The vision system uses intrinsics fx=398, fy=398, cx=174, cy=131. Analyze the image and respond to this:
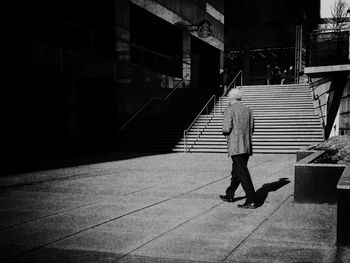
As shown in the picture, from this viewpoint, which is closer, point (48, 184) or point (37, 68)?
point (48, 184)

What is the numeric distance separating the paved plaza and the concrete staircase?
23.6 ft

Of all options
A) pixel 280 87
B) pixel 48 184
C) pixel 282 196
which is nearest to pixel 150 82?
pixel 280 87

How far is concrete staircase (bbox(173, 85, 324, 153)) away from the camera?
1606 centimetres

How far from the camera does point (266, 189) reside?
7629 mm

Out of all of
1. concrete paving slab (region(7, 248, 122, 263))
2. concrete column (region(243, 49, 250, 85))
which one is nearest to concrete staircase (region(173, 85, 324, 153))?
concrete paving slab (region(7, 248, 122, 263))

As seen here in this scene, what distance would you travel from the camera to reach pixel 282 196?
6.91 m

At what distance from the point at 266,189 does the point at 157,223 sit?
3139 millimetres

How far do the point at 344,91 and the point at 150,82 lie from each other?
9755 mm

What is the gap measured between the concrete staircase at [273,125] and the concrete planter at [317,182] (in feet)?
30.3

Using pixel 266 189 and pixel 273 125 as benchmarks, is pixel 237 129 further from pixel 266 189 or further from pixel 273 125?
pixel 273 125

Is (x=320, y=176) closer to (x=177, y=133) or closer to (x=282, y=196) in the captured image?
(x=282, y=196)

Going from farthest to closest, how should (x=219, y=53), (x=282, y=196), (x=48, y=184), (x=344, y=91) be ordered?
(x=219, y=53)
(x=344, y=91)
(x=48, y=184)
(x=282, y=196)

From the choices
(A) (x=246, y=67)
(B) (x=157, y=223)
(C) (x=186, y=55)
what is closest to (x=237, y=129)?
(B) (x=157, y=223)

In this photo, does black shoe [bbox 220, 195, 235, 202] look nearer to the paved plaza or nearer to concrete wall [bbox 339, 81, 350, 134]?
the paved plaza
